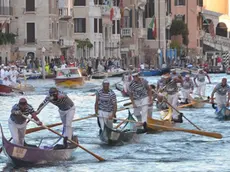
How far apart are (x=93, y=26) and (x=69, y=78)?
3536cm

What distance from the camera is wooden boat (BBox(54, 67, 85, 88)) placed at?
66.7 metres

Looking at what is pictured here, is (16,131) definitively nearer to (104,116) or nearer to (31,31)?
(104,116)

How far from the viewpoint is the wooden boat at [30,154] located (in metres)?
26.6

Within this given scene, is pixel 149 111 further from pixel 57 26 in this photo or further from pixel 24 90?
pixel 57 26

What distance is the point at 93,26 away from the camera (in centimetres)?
10194

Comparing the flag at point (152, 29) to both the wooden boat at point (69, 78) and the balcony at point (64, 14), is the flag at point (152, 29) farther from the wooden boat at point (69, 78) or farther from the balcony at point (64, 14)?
→ the wooden boat at point (69, 78)

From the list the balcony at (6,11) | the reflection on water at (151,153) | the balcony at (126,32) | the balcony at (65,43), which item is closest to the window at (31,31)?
the balcony at (6,11)

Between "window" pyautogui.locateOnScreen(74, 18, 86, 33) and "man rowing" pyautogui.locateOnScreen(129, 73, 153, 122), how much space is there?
69.0 metres

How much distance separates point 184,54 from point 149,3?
8.96 meters

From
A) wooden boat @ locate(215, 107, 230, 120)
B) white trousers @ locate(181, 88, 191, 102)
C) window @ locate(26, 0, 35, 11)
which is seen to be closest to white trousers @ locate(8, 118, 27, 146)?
wooden boat @ locate(215, 107, 230, 120)

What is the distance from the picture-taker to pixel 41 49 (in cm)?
8869

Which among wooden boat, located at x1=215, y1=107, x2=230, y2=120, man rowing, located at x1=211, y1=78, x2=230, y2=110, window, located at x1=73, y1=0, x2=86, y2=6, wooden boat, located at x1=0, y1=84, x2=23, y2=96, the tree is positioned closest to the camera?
man rowing, located at x1=211, y1=78, x2=230, y2=110

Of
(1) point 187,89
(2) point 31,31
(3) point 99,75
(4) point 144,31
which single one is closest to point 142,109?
(1) point 187,89

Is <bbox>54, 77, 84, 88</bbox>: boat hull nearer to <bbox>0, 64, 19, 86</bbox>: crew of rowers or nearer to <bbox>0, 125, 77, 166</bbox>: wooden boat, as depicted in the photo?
<bbox>0, 64, 19, 86</bbox>: crew of rowers
